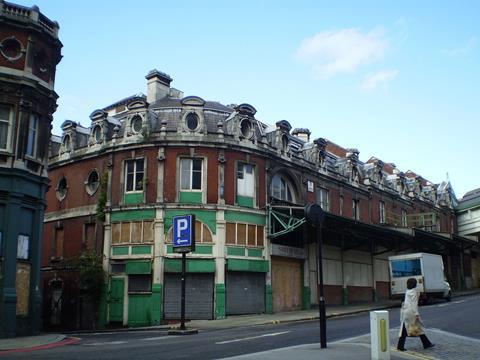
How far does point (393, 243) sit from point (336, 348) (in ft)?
103

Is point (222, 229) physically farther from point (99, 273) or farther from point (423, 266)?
point (423, 266)

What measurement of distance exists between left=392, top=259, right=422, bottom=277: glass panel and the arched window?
7.08 m

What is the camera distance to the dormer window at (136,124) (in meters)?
30.2

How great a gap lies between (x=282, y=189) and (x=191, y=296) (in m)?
8.91

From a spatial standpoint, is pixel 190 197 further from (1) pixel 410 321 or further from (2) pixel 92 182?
(1) pixel 410 321

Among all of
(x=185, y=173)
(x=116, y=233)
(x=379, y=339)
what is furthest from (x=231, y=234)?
(x=379, y=339)

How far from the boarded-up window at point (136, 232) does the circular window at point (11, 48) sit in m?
10.5

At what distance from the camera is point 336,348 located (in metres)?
12.2

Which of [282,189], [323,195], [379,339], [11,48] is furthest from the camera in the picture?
[323,195]

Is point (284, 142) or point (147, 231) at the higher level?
point (284, 142)

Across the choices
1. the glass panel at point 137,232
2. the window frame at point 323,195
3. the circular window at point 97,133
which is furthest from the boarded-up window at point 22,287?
the window frame at point 323,195

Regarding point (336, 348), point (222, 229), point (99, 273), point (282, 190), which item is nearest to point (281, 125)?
point (282, 190)

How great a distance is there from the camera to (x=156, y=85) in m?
34.7

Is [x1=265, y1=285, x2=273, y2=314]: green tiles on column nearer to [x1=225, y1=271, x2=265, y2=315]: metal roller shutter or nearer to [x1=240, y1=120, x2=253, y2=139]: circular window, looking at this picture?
[x1=225, y1=271, x2=265, y2=315]: metal roller shutter
